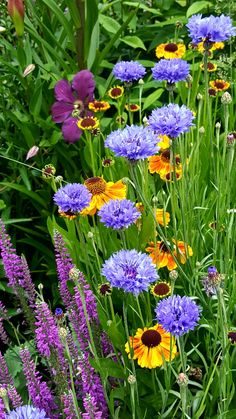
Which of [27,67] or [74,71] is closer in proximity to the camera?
[27,67]

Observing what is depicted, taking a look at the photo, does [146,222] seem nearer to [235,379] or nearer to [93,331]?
[93,331]

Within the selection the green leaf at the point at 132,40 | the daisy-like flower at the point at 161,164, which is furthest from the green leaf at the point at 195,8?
the daisy-like flower at the point at 161,164

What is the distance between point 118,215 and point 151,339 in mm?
254

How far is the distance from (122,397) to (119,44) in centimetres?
149

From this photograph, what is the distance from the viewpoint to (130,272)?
3.19ft

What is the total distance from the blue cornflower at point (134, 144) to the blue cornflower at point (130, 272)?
161 millimetres

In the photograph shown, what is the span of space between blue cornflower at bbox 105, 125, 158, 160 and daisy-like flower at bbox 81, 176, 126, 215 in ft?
0.86

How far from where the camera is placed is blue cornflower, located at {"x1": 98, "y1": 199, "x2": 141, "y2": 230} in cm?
107

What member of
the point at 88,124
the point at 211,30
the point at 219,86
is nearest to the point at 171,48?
the point at 219,86

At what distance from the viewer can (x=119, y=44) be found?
7.82ft

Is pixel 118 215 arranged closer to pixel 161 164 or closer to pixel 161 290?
pixel 161 290

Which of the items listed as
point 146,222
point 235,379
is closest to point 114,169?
point 146,222

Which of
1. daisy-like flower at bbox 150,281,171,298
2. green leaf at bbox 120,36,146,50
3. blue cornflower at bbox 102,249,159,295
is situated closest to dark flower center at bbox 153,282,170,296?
daisy-like flower at bbox 150,281,171,298

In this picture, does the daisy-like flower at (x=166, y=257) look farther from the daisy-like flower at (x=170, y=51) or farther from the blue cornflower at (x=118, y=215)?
the daisy-like flower at (x=170, y=51)
